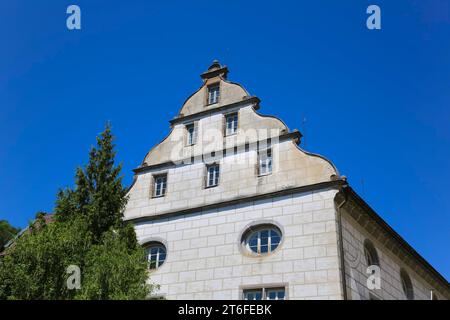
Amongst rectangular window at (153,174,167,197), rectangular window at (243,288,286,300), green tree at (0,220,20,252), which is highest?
green tree at (0,220,20,252)

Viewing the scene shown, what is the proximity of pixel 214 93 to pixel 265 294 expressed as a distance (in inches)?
409

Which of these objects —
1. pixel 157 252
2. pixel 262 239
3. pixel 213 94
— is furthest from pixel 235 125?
pixel 157 252

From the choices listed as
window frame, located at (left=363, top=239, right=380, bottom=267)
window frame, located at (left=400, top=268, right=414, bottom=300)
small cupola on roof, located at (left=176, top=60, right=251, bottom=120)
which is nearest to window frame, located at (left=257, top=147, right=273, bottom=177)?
small cupola on roof, located at (left=176, top=60, right=251, bottom=120)

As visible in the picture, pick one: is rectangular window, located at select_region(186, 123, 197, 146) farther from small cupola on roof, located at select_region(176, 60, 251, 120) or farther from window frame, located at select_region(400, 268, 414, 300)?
window frame, located at select_region(400, 268, 414, 300)

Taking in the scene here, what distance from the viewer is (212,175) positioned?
21.7 metres

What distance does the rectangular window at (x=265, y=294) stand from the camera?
1765cm

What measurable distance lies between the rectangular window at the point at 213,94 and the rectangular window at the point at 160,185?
4258 mm

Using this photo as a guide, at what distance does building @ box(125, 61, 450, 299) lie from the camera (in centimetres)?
1791

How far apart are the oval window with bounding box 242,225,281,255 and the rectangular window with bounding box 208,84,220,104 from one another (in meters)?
7.19

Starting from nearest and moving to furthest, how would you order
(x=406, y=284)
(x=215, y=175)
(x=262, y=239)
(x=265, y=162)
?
(x=262, y=239) → (x=265, y=162) → (x=215, y=175) → (x=406, y=284)

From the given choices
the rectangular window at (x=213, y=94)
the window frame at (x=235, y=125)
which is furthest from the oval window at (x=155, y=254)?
the rectangular window at (x=213, y=94)

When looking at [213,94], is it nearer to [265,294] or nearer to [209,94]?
[209,94]
